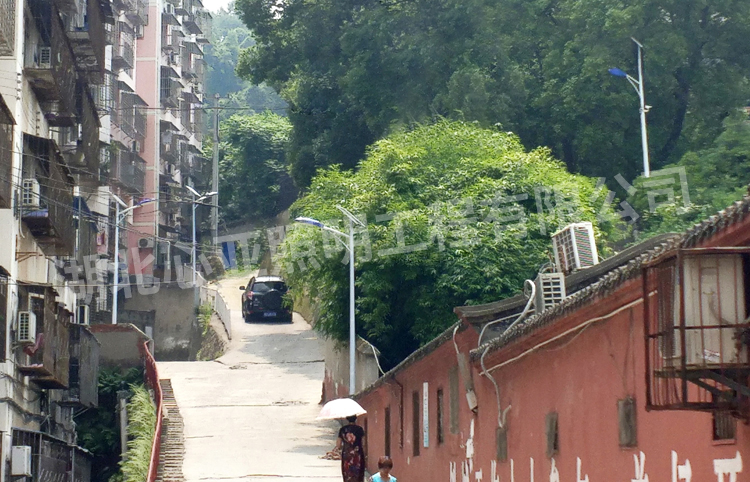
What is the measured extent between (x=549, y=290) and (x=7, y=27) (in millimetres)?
10927

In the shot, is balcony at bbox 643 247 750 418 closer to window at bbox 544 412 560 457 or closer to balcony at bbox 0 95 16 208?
window at bbox 544 412 560 457

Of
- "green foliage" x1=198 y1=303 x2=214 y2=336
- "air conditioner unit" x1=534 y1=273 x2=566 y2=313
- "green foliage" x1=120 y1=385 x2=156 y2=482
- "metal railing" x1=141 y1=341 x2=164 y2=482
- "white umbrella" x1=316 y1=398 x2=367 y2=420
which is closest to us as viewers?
"air conditioner unit" x1=534 y1=273 x2=566 y2=313

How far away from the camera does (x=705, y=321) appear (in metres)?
7.15

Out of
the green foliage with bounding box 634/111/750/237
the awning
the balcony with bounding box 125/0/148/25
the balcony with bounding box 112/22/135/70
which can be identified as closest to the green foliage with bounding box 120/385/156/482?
the awning

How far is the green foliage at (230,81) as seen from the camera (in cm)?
8550

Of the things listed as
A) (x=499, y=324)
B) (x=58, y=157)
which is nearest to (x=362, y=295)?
(x=58, y=157)

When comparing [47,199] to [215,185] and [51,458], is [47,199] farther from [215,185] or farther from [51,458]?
[215,185]

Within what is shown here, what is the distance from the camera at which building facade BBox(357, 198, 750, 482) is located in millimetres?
7180

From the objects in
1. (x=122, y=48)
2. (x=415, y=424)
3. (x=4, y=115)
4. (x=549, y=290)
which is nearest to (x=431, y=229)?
(x=415, y=424)

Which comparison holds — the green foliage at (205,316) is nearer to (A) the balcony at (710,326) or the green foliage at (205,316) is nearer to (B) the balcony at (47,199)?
(B) the balcony at (47,199)

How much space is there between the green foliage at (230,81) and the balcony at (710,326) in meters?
70.7

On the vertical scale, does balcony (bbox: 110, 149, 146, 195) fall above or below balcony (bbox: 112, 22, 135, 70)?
below

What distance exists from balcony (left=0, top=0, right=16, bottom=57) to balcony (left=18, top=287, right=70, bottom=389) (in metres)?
5.16

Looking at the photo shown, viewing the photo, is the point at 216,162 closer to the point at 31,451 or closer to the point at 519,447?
the point at 31,451
